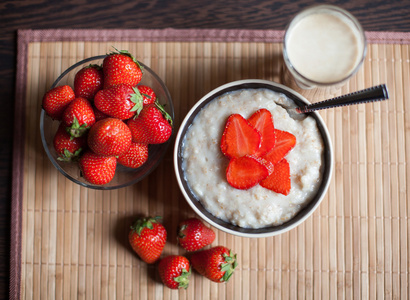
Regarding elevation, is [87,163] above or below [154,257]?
above

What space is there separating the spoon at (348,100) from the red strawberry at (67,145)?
61 centimetres

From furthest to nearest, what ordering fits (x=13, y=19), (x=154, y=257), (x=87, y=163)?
(x=13, y=19) < (x=154, y=257) < (x=87, y=163)

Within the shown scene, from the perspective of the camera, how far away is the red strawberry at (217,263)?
128 cm

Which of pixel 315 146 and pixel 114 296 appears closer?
pixel 315 146

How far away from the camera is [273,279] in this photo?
4.45ft

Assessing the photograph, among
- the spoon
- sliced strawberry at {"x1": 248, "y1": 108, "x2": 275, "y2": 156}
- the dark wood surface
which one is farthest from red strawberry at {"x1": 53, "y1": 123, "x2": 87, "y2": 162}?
the spoon

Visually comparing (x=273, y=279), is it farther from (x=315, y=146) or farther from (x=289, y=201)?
(x=315, y=146)

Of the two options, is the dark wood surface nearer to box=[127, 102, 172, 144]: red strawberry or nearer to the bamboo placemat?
the bamboo placemat

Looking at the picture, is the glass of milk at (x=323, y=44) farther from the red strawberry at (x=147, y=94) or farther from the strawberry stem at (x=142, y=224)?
the strawberry stem at (x=142, y=224)

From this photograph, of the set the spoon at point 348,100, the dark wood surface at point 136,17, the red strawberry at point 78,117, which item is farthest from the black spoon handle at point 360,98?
the red strawberry at point 78,117

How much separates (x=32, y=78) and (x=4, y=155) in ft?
0.98

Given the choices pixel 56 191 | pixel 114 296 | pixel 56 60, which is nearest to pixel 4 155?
pixel 56 191

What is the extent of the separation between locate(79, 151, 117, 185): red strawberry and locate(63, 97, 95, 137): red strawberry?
0.07m

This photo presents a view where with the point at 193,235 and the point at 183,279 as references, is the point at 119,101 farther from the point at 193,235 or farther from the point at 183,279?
the point at 183,279
